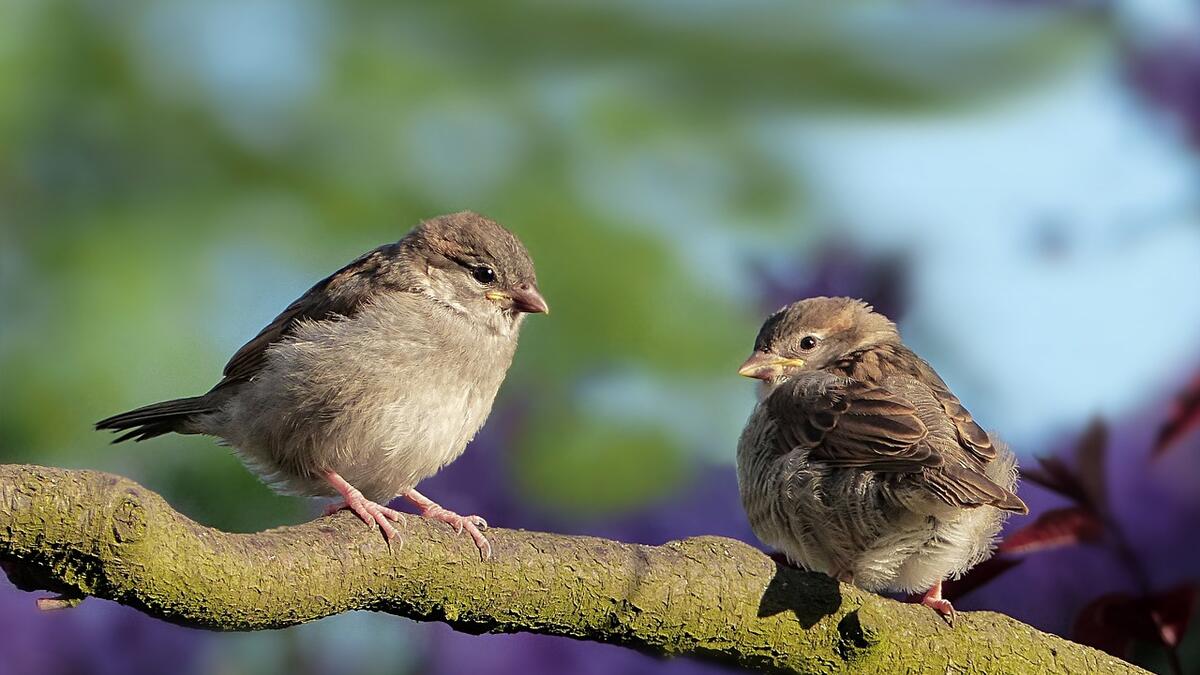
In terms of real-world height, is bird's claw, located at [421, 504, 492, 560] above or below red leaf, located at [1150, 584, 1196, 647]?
below

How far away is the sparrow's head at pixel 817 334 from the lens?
12.6 ft

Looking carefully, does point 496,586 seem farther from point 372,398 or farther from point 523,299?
point 523,299

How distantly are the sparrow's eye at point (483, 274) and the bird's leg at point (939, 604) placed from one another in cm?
132

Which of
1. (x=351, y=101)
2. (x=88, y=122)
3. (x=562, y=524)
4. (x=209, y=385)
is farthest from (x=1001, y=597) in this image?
(x=88, y=122)

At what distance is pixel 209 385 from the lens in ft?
12.4

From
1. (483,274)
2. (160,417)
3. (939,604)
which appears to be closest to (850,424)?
(939,604)

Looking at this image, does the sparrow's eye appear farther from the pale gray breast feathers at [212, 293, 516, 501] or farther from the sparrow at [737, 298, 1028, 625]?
the sparrow at [737, 298, 1028, 625]

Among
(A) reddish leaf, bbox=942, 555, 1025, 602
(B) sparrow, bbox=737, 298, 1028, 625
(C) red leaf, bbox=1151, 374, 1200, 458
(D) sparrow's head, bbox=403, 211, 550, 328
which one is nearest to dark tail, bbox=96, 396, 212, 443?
(D) sparrow's head, bbox=403, 211, 550, 328

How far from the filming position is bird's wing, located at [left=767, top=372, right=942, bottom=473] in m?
3.07

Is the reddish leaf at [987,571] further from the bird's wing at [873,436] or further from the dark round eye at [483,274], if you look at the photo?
the dark round eye at [483,274]

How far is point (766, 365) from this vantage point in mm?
3779

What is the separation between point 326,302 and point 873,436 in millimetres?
1397

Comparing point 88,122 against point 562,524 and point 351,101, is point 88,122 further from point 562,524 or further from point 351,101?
point 562,524

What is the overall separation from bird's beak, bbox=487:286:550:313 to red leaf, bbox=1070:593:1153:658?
4.73ft
